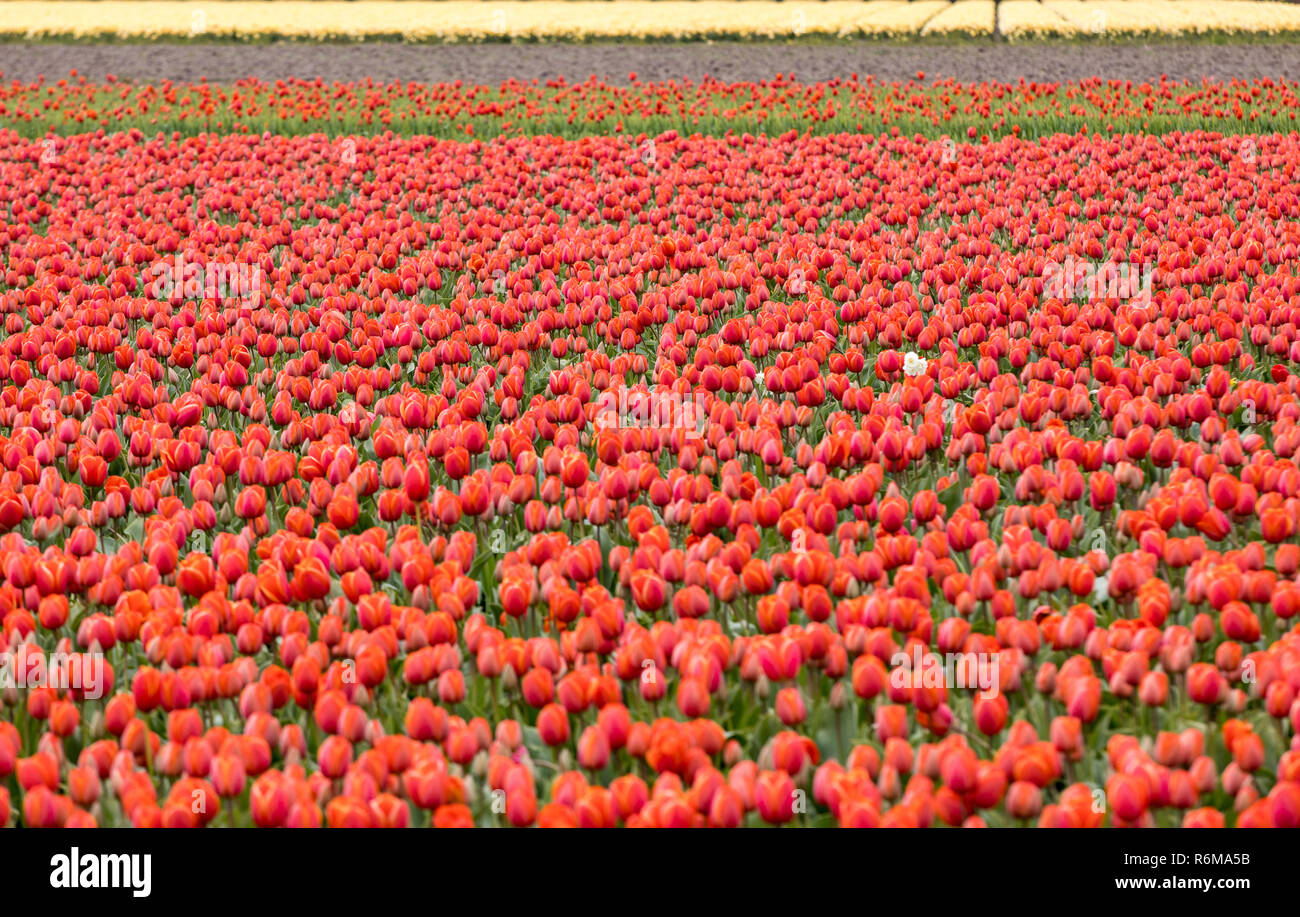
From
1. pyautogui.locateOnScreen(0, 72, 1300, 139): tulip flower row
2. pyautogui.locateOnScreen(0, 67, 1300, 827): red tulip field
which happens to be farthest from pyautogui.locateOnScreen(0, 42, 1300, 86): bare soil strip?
pyautogui.locateOnScreen(0, 67, 1300, 827): red tulip field

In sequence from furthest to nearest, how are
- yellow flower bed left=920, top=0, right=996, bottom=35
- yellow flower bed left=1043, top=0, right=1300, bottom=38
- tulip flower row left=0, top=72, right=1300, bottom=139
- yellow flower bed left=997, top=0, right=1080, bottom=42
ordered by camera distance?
yellow flower bed left=920, top=0, right=996, bottom=35
yellow flower bed left=997, top=0, right=1080, bottom=42
yellow flower bed left=1043, top=0, right=1300, bottom=38
tulip flower row left=0, top=72, right=1300, bottom=139

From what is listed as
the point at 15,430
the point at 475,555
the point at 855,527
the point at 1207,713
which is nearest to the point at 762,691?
the point at 855,527

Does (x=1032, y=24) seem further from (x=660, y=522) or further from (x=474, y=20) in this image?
(x=660, y=522)

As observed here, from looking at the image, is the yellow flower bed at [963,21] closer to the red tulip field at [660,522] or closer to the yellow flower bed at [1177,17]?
the yellow flower bed at [1177,17]

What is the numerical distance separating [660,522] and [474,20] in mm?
31070

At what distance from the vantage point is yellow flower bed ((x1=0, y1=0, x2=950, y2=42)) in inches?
1174

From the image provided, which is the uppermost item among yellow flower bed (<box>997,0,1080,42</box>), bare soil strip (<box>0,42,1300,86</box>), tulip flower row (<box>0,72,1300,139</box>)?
yellow flower bed (<box>997,0,1080,42</box>)

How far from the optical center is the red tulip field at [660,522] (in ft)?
9.27

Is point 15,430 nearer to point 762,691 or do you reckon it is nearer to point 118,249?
point 762,691

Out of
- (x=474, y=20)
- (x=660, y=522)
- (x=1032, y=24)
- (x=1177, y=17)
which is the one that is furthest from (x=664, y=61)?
(x=660, y=522)

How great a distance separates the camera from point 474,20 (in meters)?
32.6

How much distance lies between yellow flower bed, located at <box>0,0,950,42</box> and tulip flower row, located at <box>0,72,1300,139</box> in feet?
40.0

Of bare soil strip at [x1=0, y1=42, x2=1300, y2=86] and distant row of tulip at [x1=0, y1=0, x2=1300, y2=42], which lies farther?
distant row of tulip at [x1=0, y1=0, x2=1300, y2=42]

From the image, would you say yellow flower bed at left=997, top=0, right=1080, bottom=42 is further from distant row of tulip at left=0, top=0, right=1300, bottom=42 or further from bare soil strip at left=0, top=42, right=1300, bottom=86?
bare soil strip at left=0, top=42, right=1300, bottom=86
